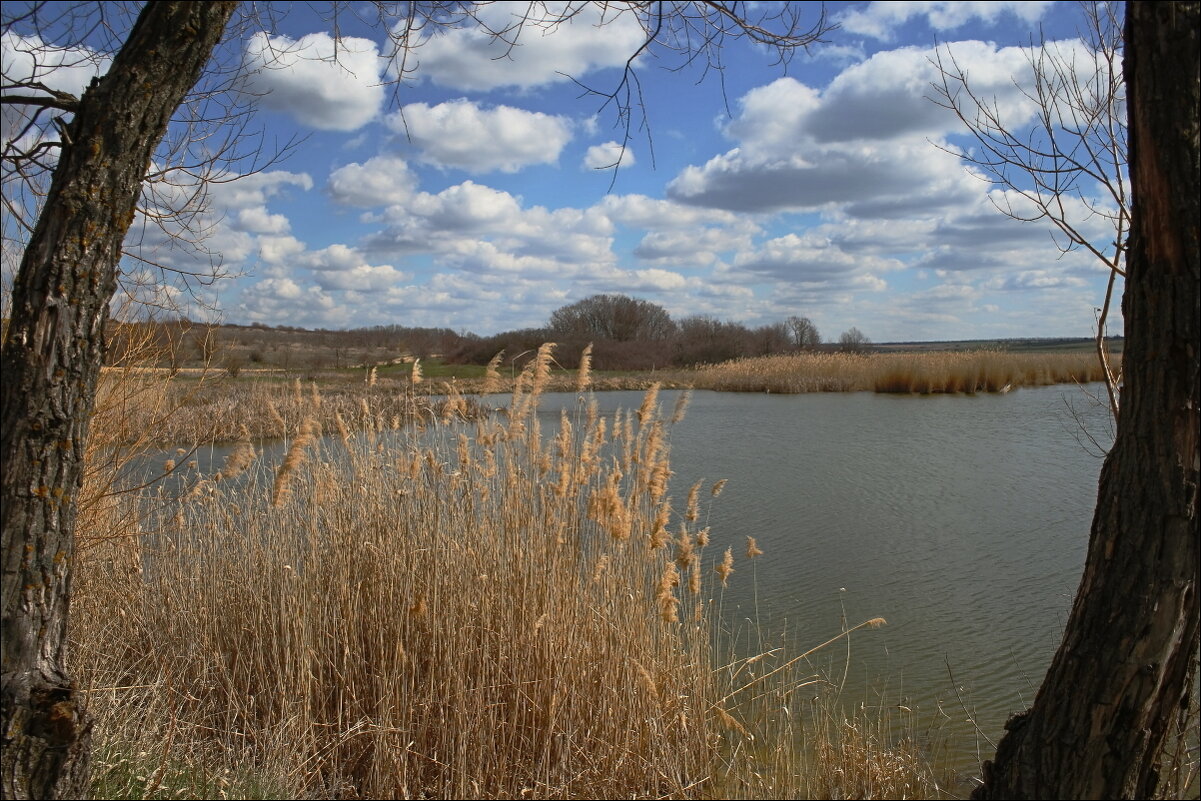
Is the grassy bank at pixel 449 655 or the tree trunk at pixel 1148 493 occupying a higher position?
the tree trunk at pixel 1148 493

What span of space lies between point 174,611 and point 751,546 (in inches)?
119

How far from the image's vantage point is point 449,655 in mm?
3654

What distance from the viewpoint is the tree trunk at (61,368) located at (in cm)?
211

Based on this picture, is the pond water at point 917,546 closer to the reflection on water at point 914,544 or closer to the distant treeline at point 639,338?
the reflection on water at point 914,544

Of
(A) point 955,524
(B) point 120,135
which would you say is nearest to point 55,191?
(B) point 120,135

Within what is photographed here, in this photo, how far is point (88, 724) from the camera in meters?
2.28

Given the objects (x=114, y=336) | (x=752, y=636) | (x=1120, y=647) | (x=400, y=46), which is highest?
(x=400, y=46)

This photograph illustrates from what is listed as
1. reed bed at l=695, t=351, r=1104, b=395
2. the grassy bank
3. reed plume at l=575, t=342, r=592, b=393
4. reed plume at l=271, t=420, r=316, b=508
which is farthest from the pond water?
reed bed at l=695, t=351, r=1104, b=395

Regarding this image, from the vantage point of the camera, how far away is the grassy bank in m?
3.39

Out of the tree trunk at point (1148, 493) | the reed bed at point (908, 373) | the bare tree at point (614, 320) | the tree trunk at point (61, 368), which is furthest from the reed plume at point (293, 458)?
the bare tree at point (614, 320)

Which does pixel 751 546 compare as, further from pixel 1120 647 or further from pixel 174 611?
pixel 174 611

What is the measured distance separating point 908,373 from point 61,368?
1017 inches

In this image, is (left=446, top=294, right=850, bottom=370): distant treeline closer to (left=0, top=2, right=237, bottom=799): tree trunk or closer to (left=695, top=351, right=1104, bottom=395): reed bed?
(left=695, top=351, right=1104, bottom=395): reed bed

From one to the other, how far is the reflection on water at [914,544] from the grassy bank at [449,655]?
1.20 m
